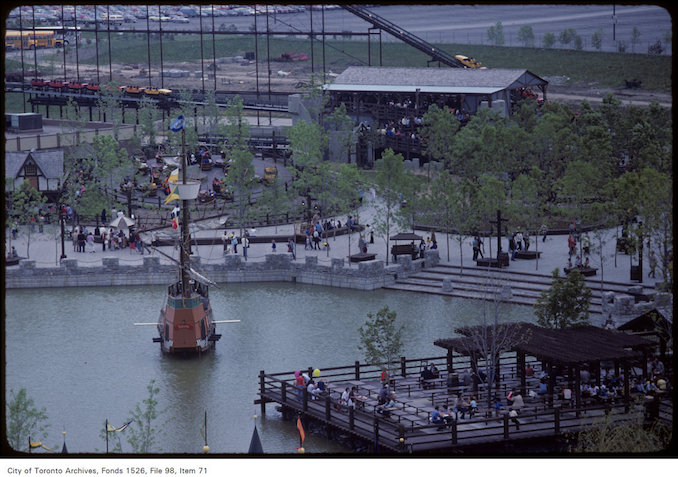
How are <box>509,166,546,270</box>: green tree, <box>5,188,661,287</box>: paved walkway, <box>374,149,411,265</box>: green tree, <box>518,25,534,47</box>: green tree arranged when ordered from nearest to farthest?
<box>5,188,661,287</box>: paved walkway → <box>509,166,546,270</box>: green tree → <box>374,149,411,265</box>: green tree → <box>518,25,534,47</box>: green tree

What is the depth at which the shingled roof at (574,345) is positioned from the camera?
129ft

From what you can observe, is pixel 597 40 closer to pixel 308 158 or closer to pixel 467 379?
pixel 308 158

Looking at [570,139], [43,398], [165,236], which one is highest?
[570,139]

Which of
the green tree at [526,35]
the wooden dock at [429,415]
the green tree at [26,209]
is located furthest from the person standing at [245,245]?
the green tree at [526,35]

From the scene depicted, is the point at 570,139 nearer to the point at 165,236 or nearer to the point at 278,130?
the point at 165,236

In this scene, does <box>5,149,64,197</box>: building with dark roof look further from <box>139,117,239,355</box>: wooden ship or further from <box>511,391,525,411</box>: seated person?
<box>511,391,525,411</box>: seated person

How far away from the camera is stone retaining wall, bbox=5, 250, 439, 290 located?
65.7 meters

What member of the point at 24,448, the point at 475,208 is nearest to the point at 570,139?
the point at 475,208

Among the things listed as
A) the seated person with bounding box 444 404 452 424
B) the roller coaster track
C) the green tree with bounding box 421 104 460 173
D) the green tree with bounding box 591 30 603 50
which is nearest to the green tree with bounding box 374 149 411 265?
the green tree with bounding box 421 104 460 173

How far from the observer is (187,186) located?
5591 centimetres

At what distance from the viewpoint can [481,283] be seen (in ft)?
203

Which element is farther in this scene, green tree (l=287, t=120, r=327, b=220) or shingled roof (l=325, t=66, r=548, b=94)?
shingled roof (l=325, t=66, r=548, b=94)

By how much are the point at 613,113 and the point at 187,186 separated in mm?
44660

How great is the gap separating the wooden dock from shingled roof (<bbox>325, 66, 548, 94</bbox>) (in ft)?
185
